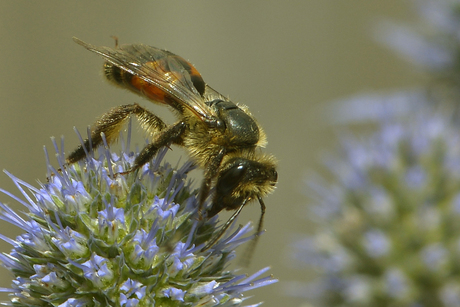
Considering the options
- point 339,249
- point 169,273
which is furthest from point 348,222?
point 169,273

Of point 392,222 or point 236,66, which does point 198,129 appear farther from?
point 236,66

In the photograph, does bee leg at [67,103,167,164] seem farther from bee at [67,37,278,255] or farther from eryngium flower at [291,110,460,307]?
eryngium flower at [291,110,460,307]

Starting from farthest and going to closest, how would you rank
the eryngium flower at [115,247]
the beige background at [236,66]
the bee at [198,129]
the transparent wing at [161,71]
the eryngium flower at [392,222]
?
the beige background at [236,66]
the eryngium flower at [392,222]
the transparent wing at [161,71]
the bee at [198,129]
the eryngium flower at [115,247]

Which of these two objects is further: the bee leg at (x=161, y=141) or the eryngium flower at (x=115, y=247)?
the bee leg at (x=161, y=141)

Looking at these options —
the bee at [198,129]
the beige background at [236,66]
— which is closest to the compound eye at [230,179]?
the bee at [198,129]

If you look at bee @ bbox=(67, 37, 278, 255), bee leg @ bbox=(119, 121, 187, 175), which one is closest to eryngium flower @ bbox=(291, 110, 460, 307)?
bee @ bbox=(67, 37, 278, 255)

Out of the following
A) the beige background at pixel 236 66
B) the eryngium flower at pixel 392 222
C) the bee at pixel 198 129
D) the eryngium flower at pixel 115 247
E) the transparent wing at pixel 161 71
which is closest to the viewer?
the eryngium flower at pixel 115 247

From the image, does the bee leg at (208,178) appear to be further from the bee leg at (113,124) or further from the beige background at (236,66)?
the beige background at (236,66)
